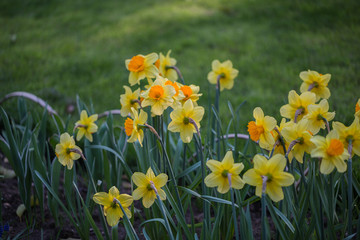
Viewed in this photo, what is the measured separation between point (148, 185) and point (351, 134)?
0.62 m

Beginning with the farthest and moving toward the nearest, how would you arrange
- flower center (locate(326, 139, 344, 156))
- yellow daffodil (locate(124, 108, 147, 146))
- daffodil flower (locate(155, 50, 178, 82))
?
daffodil flower (locate(155, 50, 178, 82)), yellow daffodil (locate(124, 108, 147, 146)), flower center (locate(326, 139, 344, 156))

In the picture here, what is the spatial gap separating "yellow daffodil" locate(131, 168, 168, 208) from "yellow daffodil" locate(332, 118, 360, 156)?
528 millimetres

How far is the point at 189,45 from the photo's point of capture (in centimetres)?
402

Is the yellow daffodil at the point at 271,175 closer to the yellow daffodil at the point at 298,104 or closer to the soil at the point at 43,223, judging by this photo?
the yellow daffodil at the point at 298,104

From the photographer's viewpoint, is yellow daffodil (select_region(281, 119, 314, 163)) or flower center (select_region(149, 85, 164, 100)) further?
flower center (select_region(149, 85, 164, 100))

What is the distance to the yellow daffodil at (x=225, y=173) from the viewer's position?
38.3 inches

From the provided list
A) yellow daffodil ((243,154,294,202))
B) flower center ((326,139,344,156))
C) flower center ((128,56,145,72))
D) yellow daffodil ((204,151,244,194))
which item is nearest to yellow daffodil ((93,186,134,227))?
yellow daffodil ((204,151,244,194))

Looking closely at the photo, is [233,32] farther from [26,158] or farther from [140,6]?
[26,158]

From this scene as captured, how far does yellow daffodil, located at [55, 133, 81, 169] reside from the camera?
3.93 feet

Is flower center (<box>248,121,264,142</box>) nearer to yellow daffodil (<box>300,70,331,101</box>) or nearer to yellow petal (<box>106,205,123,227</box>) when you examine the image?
yellow daffodil (<box>300,70,331,101</box>)

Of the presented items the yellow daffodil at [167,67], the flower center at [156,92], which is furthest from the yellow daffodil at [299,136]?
the yellow daffodil at [167,67]

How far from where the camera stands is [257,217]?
171cm

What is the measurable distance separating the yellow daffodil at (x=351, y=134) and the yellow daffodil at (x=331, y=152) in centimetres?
8

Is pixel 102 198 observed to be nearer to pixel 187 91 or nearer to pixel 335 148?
pixel 187 91
